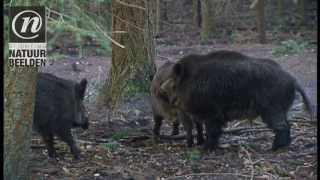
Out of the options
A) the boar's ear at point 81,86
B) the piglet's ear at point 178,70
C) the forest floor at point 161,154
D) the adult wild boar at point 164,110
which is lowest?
the forest floor at point 161,154

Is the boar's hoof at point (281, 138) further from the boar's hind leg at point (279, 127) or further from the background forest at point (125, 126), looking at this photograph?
the background forest at point (125, 126)

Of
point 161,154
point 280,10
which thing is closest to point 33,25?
point 161,154

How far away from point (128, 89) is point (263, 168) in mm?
3647

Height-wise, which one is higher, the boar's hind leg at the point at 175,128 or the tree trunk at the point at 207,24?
the tree trunk at the point at 207,24

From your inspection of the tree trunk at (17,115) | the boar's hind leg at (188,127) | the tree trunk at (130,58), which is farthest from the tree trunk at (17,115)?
the tree trunk at (130,58)

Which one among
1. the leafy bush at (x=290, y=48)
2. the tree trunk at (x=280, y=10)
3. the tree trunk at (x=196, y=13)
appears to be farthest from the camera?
the tree trunk at (x=280, y=10)

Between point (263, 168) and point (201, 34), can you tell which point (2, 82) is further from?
point (201, 34)

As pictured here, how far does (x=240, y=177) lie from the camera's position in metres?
6.95

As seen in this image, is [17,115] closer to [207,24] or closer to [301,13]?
[207,24]

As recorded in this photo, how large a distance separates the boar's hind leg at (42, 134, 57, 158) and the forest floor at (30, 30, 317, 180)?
115 millimetres

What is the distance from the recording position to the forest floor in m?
7.04

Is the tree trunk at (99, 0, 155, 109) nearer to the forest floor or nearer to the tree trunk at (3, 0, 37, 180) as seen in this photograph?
the forest floor
